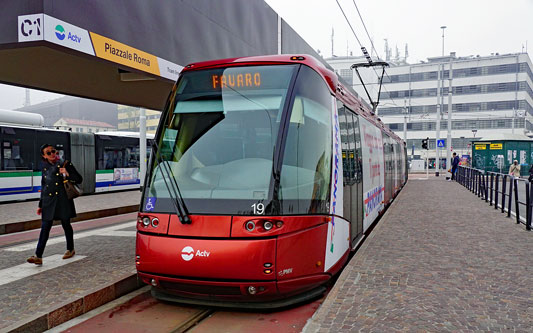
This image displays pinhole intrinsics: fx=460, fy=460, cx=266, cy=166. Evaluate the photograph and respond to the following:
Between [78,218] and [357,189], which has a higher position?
[357,189]

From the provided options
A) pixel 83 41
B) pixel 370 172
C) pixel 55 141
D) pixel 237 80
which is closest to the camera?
pixel 237 80

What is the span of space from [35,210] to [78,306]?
32.5 feet

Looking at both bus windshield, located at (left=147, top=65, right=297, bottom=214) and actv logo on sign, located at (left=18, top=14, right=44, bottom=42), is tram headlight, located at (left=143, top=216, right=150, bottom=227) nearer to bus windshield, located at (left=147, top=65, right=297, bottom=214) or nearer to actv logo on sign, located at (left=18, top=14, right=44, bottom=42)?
bus windshield, located at (left=147, top=65, right=297, bottom=214)

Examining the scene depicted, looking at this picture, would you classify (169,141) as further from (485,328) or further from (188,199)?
(485,328)

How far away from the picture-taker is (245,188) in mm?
4961

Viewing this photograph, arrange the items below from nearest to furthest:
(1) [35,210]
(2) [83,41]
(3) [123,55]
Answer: (2) [83,41]
(3) [123,55]
(1) [35,210]

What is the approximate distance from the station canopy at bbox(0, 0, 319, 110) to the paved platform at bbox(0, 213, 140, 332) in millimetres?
3202

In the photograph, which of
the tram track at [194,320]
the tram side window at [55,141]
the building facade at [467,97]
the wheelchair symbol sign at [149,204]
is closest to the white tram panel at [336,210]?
the tram track at [194,320]

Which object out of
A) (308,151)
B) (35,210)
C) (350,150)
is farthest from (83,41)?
(35,210)

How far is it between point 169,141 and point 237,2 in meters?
8.59

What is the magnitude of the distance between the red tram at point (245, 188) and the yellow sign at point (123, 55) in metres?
2.60

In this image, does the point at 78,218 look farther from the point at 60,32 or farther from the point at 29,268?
the point at 60,32

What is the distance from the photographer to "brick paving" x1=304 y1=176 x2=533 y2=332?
423 cm

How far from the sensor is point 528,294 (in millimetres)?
5070
